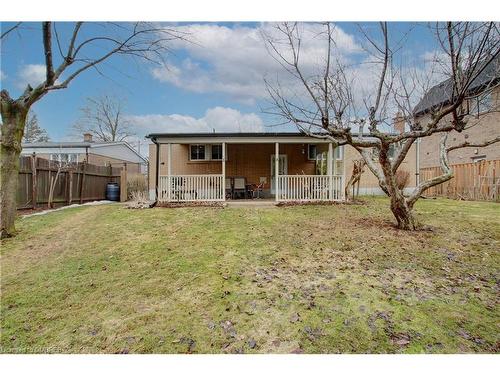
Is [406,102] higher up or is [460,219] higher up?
[406,102]

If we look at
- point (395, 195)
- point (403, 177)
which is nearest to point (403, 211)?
point (395, 195)

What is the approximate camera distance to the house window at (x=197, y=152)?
1410cm

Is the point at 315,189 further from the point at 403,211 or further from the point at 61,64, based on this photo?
the point at 61,64


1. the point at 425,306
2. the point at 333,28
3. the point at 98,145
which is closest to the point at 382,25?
the point at 333,28

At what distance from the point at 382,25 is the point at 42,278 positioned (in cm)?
696

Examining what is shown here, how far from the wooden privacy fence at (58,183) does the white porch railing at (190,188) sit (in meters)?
3.76

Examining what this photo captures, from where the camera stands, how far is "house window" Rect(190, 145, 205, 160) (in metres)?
14.1

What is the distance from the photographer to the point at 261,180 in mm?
13977

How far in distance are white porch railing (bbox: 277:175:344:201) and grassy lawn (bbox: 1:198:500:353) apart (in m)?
4.35

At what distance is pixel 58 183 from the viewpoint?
10867mm

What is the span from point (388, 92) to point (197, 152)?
9453 mm

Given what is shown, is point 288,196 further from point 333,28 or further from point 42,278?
point 42,278

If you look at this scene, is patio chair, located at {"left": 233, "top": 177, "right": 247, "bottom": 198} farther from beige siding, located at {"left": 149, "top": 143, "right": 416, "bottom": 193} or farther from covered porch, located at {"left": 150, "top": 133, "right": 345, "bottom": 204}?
beige siding, located at {"left": 149, "top": 143, "right": 416, "bottom": 193}

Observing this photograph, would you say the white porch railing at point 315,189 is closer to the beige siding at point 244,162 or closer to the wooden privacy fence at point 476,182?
the beige siding at point 244,162
